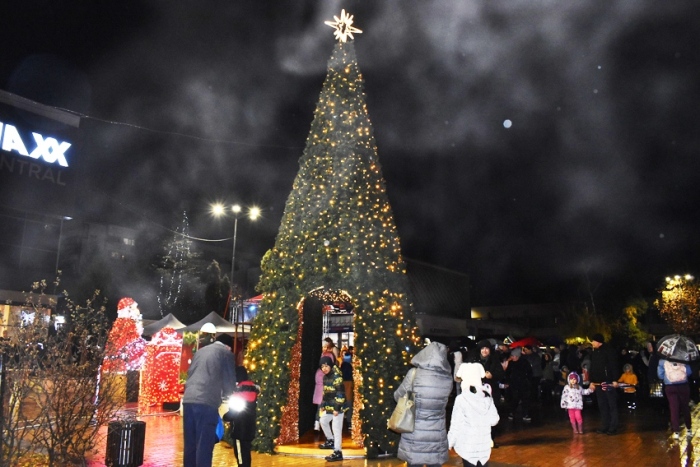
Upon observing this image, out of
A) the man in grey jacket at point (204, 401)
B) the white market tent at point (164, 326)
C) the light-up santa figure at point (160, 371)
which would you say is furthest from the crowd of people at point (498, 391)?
the white market tent at point (164, 326)

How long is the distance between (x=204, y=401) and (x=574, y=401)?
8.29 metres

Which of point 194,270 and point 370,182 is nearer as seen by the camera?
point 370,182

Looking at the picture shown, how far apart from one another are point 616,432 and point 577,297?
41.1 metres

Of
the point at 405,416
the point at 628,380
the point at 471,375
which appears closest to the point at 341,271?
the point at 471,375

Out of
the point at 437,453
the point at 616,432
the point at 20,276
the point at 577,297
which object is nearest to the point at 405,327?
the point at 437,453

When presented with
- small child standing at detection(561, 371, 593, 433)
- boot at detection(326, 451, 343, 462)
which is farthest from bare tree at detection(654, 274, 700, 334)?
boot at detection(326, 451, 343, 462)

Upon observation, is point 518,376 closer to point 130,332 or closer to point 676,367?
point 676,367

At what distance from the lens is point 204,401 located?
592 centimetres

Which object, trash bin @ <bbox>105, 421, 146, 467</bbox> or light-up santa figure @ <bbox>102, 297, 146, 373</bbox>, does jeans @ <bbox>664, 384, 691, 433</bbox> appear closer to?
trash bin @ <bbox>105, 421, 146, 467</bbox>

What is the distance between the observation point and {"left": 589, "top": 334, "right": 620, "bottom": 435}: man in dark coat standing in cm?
1098

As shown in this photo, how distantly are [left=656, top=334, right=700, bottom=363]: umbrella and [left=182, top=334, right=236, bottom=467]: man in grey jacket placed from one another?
7623 millimetres

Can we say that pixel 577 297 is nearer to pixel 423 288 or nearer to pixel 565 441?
pixel 423 288

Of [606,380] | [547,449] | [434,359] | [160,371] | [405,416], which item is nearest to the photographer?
[405,416]

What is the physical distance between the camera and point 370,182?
32.1 ft
